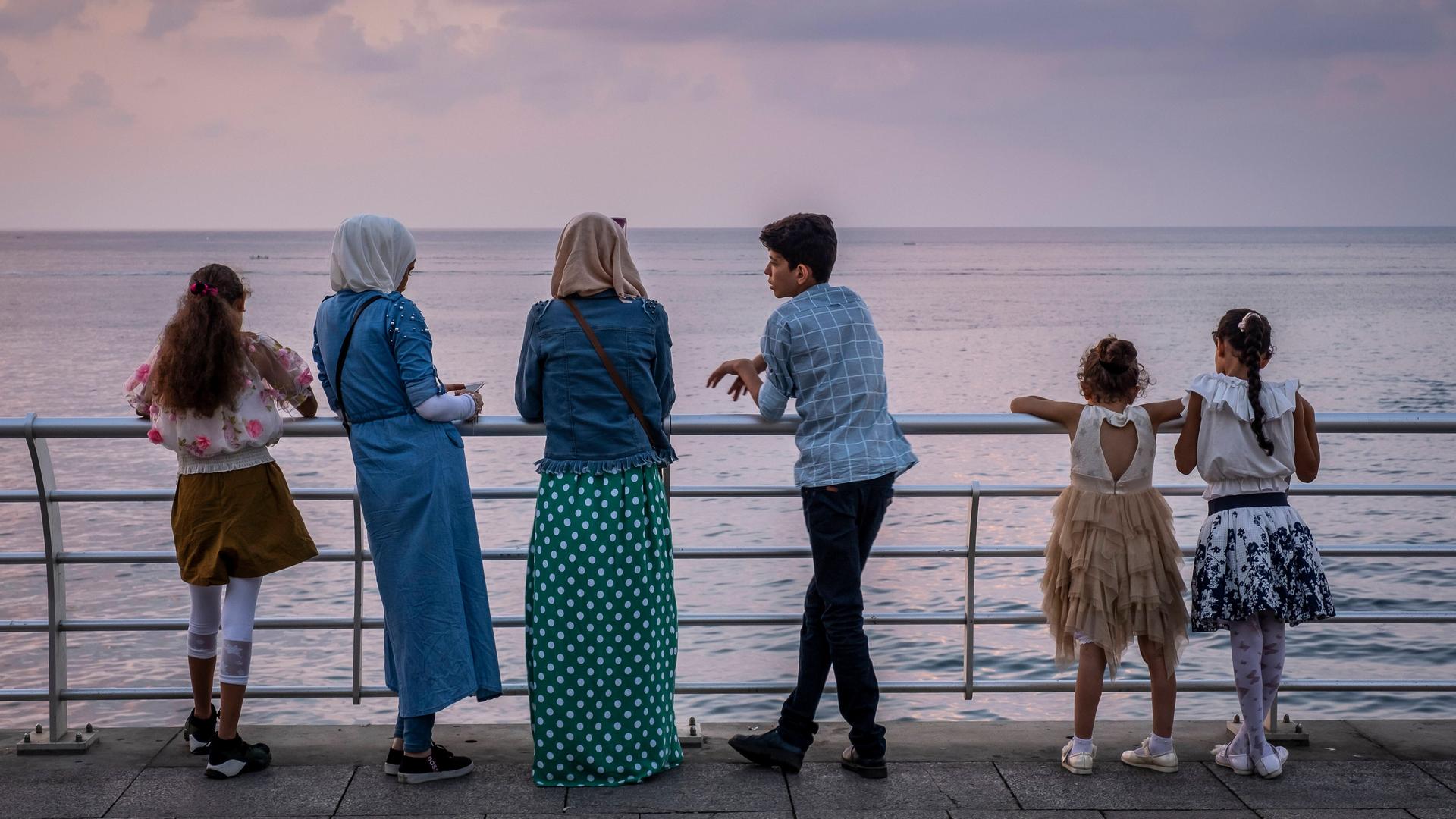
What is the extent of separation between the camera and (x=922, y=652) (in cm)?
1081

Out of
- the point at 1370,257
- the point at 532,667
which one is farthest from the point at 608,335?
the point at 1370,257

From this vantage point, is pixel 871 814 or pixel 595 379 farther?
pixel 595 379

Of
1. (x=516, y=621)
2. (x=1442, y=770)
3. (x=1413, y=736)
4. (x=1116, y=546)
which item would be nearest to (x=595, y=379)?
(x=516, y=621)

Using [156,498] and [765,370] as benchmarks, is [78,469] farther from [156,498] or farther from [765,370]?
[765,370]

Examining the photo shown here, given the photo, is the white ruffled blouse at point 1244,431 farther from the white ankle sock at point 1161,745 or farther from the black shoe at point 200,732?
the black shoe at point 200,732

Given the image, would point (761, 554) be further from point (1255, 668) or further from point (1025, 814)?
point (1255, 668)

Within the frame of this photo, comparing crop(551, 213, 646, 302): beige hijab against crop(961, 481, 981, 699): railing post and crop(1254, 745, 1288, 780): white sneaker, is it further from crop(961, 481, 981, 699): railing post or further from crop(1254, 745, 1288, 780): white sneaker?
crop(1254, 745, 1288, 780): white sneaker

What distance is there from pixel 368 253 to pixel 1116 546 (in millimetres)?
2378

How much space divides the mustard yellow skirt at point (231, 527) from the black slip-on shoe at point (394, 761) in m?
0.64

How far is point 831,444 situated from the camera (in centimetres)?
396

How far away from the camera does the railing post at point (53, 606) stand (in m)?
4.22

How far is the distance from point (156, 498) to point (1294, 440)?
357 centimetres

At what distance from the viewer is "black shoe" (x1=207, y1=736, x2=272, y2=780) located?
13.3 ft

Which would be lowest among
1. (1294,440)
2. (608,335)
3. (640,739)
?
(640,739)
